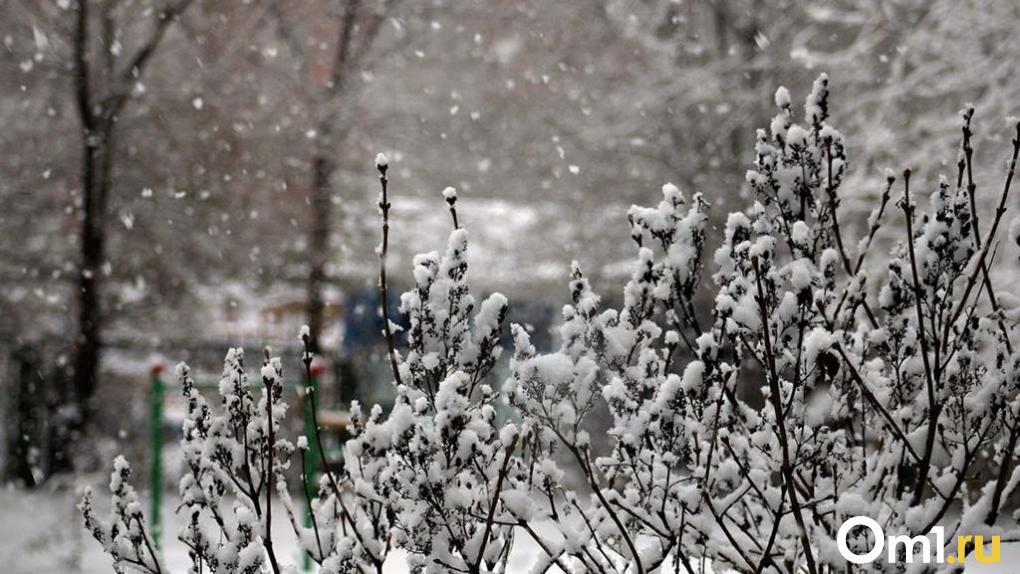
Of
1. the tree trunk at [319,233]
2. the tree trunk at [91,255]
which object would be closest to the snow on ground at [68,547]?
the tree trunk at [91,255]

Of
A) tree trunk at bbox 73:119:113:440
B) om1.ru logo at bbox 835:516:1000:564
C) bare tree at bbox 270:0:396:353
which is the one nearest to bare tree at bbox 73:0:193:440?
tree trunk at bbox 73:119:113:440

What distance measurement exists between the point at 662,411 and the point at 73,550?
6576 millimetres

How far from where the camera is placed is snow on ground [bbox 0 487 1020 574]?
23.3 ft

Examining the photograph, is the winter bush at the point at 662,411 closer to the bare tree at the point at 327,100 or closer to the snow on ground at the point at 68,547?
the snow on ground at the point at 68,547

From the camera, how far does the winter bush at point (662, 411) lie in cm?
213

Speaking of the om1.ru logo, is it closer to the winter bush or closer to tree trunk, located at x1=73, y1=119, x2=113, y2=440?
the winter bush

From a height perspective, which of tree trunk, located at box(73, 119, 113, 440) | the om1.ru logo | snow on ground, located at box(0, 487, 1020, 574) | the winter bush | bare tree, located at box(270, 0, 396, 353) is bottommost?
the om1.ru logo

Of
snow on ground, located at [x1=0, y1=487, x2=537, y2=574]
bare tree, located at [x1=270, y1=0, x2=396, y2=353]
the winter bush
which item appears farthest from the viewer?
bare tree, located at [x1=270, y1=0, x2=396, y2=353]

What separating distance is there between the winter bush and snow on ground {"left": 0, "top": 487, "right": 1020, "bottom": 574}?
424cm

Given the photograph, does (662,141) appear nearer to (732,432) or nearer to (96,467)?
(96,467)

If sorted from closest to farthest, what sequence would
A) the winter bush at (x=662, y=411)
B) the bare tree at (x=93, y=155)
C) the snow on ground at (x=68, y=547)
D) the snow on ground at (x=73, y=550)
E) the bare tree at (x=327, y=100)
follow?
the winter bush at (x=662, y=411) < the snow on ground at (x=73, y=550) < the snow on ground at (x=68, y=547) < the bare tree at (x=93, y=155) < the bare tree at (x=327, y=100)

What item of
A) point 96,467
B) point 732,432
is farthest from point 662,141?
point 732,432

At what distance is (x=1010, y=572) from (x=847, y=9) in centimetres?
954

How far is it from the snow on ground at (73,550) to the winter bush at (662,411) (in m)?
4.24
